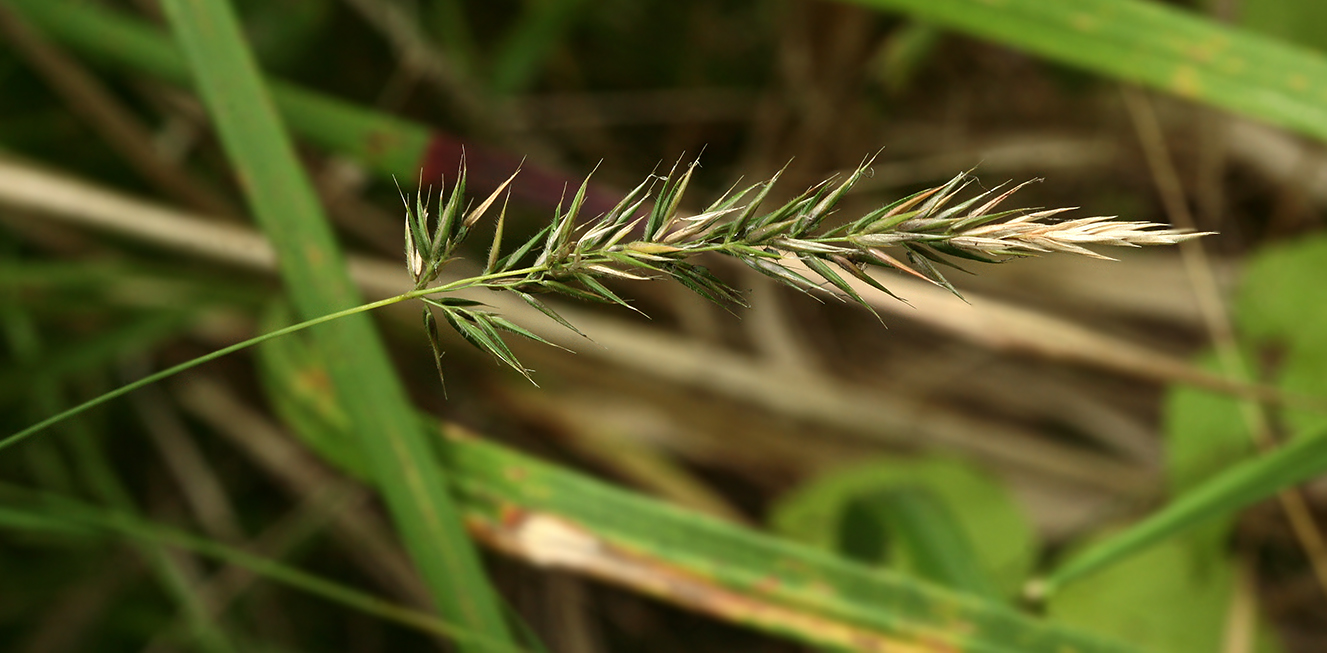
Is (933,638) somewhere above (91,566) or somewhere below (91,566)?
above

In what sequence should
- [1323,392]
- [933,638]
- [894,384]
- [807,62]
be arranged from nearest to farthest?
[933,638] → [1323,392] → [807,62] → [894,384]

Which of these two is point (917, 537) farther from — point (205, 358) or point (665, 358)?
point (205, 358)

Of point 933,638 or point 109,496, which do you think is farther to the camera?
point 109,496

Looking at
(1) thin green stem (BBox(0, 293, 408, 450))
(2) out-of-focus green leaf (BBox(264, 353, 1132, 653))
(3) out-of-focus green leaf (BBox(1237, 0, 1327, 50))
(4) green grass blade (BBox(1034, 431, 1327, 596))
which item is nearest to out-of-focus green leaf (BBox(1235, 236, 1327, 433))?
(3) out-of-focus green leaf (BBox(1237, 0, 1327, 50))

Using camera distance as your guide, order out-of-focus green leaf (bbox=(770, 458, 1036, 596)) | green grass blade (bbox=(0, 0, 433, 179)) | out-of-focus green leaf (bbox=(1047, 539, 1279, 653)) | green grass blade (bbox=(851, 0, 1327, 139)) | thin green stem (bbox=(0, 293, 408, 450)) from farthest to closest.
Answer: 1. out-of-focus green leaf (bbox=(770, 458, 1036, 596))
2. out-of-focus green leaf (bbox=(1047, 539, 1279, 653))
3. green grass blade (bbox=(0, 0, 433, 179))
4. green grass blade (bbox=(851, 0, 1327, 139))
5. thin green stem (bbox=(0, 293, 408, 450))

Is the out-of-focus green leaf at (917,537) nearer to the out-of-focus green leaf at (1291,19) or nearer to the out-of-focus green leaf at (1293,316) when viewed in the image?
the out-of-focus green leaf at (1293,316)

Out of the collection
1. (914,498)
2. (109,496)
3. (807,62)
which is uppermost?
(807,62)

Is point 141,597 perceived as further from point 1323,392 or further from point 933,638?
point 1323,392

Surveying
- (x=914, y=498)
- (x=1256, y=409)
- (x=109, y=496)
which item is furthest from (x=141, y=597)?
(x=1256, y=409)

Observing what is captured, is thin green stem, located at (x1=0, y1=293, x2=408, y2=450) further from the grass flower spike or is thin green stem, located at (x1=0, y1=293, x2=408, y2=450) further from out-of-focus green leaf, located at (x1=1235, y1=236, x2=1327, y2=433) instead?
out-of-focus green leaf, located at (x1=1235, y1=236, x2=1327, y2=433)
